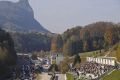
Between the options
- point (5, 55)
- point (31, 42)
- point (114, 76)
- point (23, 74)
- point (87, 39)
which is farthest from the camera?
point (31, 42)

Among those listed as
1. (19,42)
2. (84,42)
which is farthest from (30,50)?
(84,42)

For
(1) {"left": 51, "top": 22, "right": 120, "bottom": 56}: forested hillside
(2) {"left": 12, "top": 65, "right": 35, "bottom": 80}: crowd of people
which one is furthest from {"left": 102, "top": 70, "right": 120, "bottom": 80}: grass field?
(1) {"left": 51, "top": 22, "right": 120, "bottom": 56}: forested hillside

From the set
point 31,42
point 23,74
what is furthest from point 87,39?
point 31,42

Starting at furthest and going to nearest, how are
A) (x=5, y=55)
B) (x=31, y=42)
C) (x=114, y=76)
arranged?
(x=31, y=42) → (x=5, y=55) → (x=114, y=76)

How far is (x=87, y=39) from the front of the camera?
87938 millimetres

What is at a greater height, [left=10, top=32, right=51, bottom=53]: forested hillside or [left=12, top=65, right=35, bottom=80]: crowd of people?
[left=10, top=32, right=51, bottom=53]: forested hillside

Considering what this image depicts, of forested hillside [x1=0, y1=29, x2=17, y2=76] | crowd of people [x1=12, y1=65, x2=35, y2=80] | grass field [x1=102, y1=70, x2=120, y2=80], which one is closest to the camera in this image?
grass field [x1=102, y1=70, x2=120, y2=80]

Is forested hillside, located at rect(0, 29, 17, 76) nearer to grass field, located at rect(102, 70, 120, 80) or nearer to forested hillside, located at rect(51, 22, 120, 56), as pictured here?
forested hillside, located at rect(51, 22, 120, 56)

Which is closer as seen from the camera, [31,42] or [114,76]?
[114,76]

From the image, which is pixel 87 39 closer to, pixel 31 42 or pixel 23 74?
pixel 23 74

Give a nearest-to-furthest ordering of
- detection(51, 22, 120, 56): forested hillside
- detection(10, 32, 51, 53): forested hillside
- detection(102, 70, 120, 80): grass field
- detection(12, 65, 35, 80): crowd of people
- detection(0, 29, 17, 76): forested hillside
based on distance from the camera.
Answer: detection(102, 70, 120, 80): grass field → detection(12, 65, 35, 80): crowd of people → detection(0, 29, 17, 76): forested hillside → detection(51, 22, 120, 56): forested hillside → detection(10, 32, 51, 53): forested hillside

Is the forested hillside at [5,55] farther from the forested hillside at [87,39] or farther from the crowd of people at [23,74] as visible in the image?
the forested hillside at [87,39]

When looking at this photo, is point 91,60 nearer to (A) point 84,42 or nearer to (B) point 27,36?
(A) point 84,42

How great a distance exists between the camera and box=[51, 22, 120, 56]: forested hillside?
A: 8161 cm
